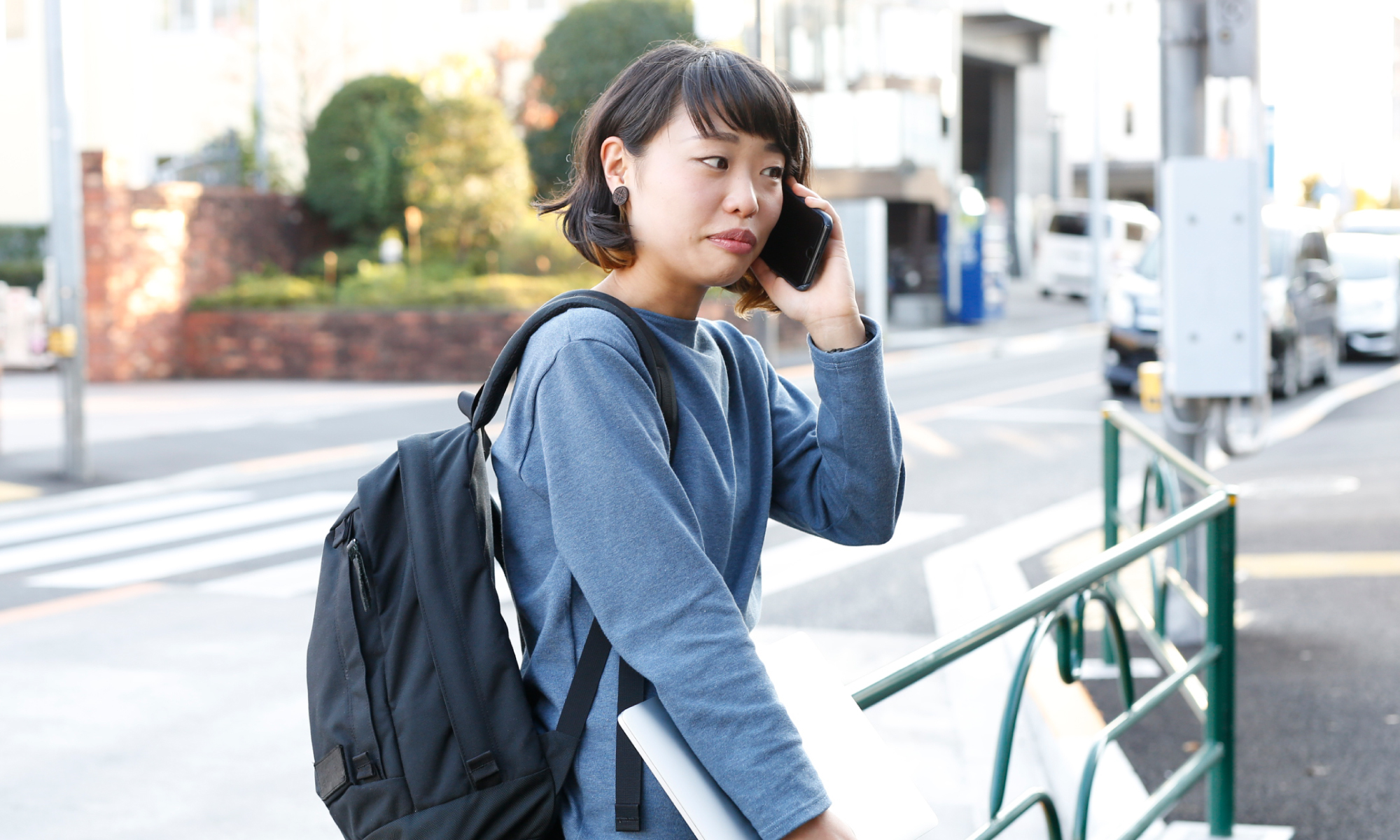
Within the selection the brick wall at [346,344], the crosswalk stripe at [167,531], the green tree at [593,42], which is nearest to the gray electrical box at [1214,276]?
the crosswalk stripe at [167,531]

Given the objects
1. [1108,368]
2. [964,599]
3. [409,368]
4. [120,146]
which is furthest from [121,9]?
[964,599]

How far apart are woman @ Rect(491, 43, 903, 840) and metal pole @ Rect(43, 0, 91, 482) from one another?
10253 mm

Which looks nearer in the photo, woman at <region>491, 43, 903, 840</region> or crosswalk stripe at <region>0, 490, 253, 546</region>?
woman at <region>491, 43, 903, 840</region>

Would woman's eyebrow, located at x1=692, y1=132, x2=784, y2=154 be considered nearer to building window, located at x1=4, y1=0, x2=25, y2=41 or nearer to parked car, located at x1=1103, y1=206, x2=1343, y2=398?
parked car, located at x1=1103, y1=206, x2=1343, y2=398

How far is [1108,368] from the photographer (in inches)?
609

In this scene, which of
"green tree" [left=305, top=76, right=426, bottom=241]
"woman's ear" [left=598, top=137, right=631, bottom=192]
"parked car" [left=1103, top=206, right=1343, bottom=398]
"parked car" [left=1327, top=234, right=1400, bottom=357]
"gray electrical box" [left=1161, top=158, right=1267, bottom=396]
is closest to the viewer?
"woman's ear" [left=598, top=137, right=631, bottom=192]

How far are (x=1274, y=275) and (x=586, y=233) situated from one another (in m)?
14.5

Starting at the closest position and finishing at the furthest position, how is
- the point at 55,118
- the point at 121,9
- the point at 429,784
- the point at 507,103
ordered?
the point at 429,784 < the point at 55,118 < the point at 121,9 < the point at 507,103

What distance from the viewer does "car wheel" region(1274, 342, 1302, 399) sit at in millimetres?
14828

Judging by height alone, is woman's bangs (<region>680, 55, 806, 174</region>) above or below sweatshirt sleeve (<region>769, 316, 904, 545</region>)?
above

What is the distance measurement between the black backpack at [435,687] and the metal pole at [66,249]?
1029 cm

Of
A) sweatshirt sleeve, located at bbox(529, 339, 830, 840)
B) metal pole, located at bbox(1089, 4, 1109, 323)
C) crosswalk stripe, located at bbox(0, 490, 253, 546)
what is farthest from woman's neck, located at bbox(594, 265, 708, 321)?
metal pole, located at bbox(1089, 4, 1109, 323)

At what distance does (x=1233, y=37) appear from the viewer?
5445 mm

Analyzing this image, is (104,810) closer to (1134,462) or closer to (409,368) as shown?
(1134,462)
